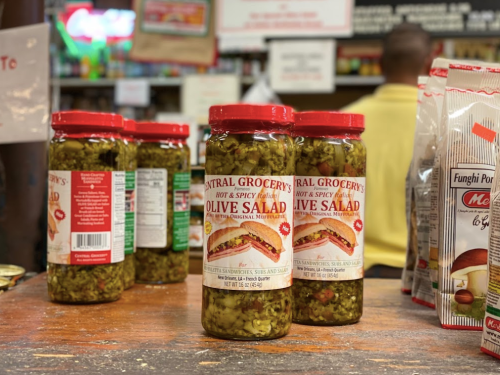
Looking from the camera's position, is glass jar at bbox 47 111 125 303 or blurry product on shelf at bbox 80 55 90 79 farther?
blurry product on shelf at bbox 80 55 90 79

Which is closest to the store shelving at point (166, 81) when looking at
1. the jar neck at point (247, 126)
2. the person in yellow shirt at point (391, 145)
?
the person in yellow shirt at point (391, 145)

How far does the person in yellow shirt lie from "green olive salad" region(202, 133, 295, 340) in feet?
3.59

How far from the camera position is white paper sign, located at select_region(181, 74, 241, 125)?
3.80 meters

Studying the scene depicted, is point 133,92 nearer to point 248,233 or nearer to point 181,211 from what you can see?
point 181,211

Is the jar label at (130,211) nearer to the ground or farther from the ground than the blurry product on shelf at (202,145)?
nearer to the ground

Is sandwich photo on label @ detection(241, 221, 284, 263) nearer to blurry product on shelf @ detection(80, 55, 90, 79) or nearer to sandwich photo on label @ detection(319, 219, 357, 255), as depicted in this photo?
sandwich photo on label @ detection(319, 219, 357, 255)

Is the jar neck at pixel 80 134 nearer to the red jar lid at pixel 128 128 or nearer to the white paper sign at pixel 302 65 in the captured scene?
the red jar lid at pixel 128 128

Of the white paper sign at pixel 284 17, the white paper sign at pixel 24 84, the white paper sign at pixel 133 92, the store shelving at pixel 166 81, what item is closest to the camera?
the white paper sign at pixel 24 84

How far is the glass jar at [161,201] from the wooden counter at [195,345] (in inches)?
7.9

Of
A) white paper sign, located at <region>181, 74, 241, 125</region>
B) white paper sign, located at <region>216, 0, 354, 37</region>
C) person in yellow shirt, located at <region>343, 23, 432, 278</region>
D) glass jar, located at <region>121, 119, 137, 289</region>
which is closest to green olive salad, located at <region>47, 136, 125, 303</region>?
glass jar, located at <region>121, 119, 137, 289</region>

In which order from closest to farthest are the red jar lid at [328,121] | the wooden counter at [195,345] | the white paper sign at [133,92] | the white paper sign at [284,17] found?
the wooden counter at [195,345] → the red jar lid at [328,121] → the white paper sign at [284,17] → the white paper sign at [133,92]

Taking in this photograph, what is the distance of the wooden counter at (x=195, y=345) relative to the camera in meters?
0.72

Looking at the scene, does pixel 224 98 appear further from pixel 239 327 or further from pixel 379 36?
pixel 239 327

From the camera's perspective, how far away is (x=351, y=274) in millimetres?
918
